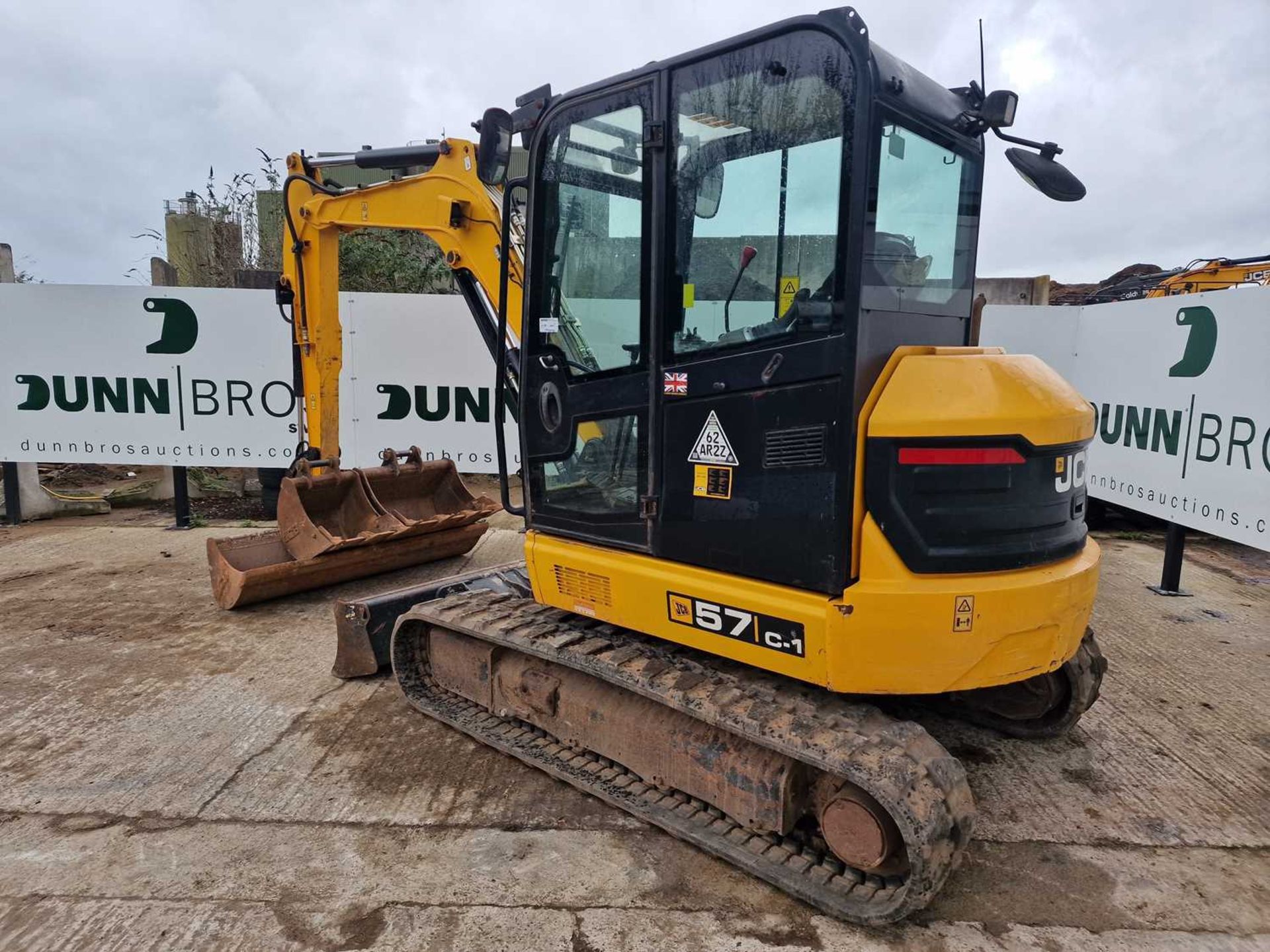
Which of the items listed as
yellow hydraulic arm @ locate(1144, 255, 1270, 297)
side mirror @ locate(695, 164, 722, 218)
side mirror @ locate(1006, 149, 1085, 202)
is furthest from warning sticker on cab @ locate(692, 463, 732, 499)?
yellow hydraulic arm @ locate(1144, 255, 1270, 297)

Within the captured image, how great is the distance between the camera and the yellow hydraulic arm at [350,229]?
438 centimetres

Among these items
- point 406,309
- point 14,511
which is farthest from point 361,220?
point 14,511

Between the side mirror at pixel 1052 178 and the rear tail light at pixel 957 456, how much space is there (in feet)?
3.02

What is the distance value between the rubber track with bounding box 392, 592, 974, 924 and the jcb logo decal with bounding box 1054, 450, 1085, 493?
0.94 metres

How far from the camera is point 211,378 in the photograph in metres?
7.51

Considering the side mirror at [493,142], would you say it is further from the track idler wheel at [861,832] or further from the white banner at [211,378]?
the white banner at [211,378]

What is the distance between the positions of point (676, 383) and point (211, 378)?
622cm

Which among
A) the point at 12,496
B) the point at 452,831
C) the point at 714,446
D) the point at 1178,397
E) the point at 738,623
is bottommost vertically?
the point at 452,831

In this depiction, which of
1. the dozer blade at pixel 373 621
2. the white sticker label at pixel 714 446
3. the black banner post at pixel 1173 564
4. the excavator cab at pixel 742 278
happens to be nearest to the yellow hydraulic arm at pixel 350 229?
the excavator cab at pixel 742 278

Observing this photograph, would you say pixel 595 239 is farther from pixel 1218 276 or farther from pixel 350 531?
pixel 1218 276

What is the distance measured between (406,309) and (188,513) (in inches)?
118

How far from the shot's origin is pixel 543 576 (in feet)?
11.4

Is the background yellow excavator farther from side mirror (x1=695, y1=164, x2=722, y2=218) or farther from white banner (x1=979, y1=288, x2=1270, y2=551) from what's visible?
side mirror (x1=695, y1=164, x2=722, y2=218)

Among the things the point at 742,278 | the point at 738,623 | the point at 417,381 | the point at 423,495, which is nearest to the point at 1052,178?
the point at 742,278
